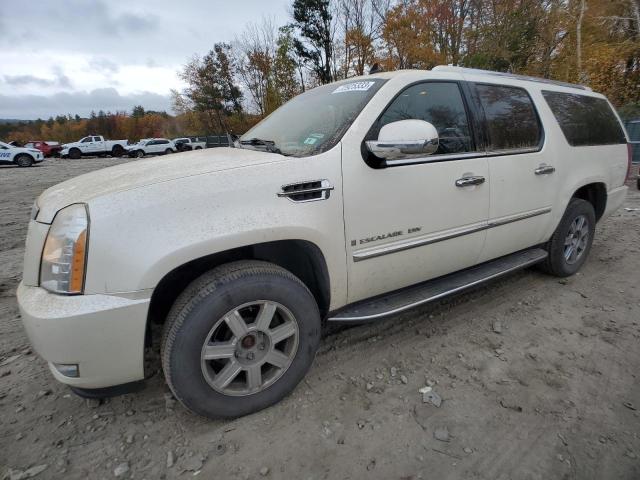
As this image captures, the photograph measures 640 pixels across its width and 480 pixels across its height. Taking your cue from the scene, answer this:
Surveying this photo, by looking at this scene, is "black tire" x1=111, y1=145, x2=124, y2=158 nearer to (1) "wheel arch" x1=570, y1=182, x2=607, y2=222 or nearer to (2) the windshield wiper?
(2) the windshield wiper

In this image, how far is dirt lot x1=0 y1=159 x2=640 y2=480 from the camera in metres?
1.66

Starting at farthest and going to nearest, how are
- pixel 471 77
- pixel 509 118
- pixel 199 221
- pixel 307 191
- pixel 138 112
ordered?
pixel 138 112, pixel 509 118, pixel 471 77, pixel 307 191, pixel 199 221

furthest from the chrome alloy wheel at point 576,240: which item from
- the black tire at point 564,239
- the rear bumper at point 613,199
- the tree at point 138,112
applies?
the tree at point 138,112

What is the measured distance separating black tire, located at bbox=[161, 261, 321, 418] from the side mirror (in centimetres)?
85

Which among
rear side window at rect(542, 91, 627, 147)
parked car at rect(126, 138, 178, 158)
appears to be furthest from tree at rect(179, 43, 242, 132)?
rear side window at rect(542, 91, 627, 147)

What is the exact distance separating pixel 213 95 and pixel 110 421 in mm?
36758

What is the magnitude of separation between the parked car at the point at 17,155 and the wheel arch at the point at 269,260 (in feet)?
78.0

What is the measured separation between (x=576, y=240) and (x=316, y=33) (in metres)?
28.6

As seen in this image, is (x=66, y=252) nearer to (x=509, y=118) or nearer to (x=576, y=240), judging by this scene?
(x=509, y=118)

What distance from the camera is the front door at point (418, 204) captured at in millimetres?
2021

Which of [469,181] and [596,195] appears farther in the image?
[596,195]

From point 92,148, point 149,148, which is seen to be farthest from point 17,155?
point 149,148

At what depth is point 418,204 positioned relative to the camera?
222cm

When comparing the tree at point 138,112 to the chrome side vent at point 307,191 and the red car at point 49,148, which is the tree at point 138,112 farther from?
the chrome side vent at point 307,191
